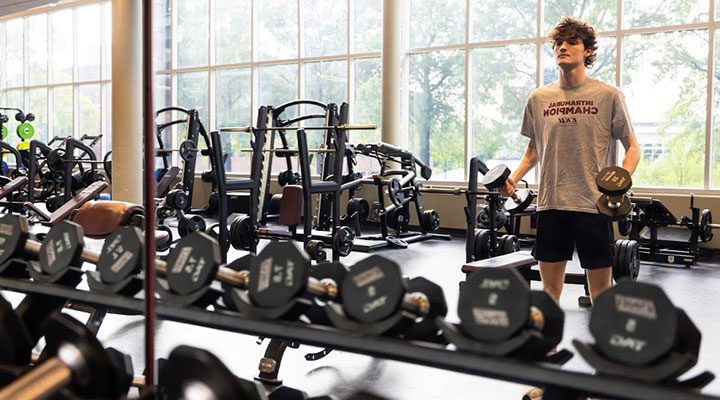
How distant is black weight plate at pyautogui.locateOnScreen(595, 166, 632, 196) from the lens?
213 centimetres

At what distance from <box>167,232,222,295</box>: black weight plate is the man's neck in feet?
4.76

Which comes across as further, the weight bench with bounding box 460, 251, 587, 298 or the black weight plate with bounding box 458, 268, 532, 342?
the weight bench with bounding box 460, 251, 587, 298

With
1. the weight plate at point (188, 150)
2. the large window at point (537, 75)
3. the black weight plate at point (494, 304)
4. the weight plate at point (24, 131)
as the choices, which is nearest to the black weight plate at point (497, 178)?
the black weight plate at point (494, 304)

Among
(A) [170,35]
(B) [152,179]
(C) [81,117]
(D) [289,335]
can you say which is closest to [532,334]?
(D) [289,335]

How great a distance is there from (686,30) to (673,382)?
6.96 metres

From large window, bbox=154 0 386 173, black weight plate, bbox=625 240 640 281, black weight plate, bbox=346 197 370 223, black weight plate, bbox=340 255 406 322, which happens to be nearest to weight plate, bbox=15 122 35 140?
large window, bbox=154 0 386 173

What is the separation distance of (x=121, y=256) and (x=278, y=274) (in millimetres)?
380

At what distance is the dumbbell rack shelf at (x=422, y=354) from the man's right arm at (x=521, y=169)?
132cm

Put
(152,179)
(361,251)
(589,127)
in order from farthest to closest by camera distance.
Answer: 1. (361,251)
2. (589,127)
3. (152,179)

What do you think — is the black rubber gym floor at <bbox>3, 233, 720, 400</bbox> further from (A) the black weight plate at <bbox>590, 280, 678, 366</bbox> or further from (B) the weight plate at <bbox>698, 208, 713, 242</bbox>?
(B) the weight plate at <bbox>698, 208, 713, 242</bbox>

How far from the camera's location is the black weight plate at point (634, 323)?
974 mm

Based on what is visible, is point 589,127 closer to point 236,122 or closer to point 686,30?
point 686,30

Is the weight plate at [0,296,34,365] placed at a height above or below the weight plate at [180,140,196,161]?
below

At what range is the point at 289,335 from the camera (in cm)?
126
